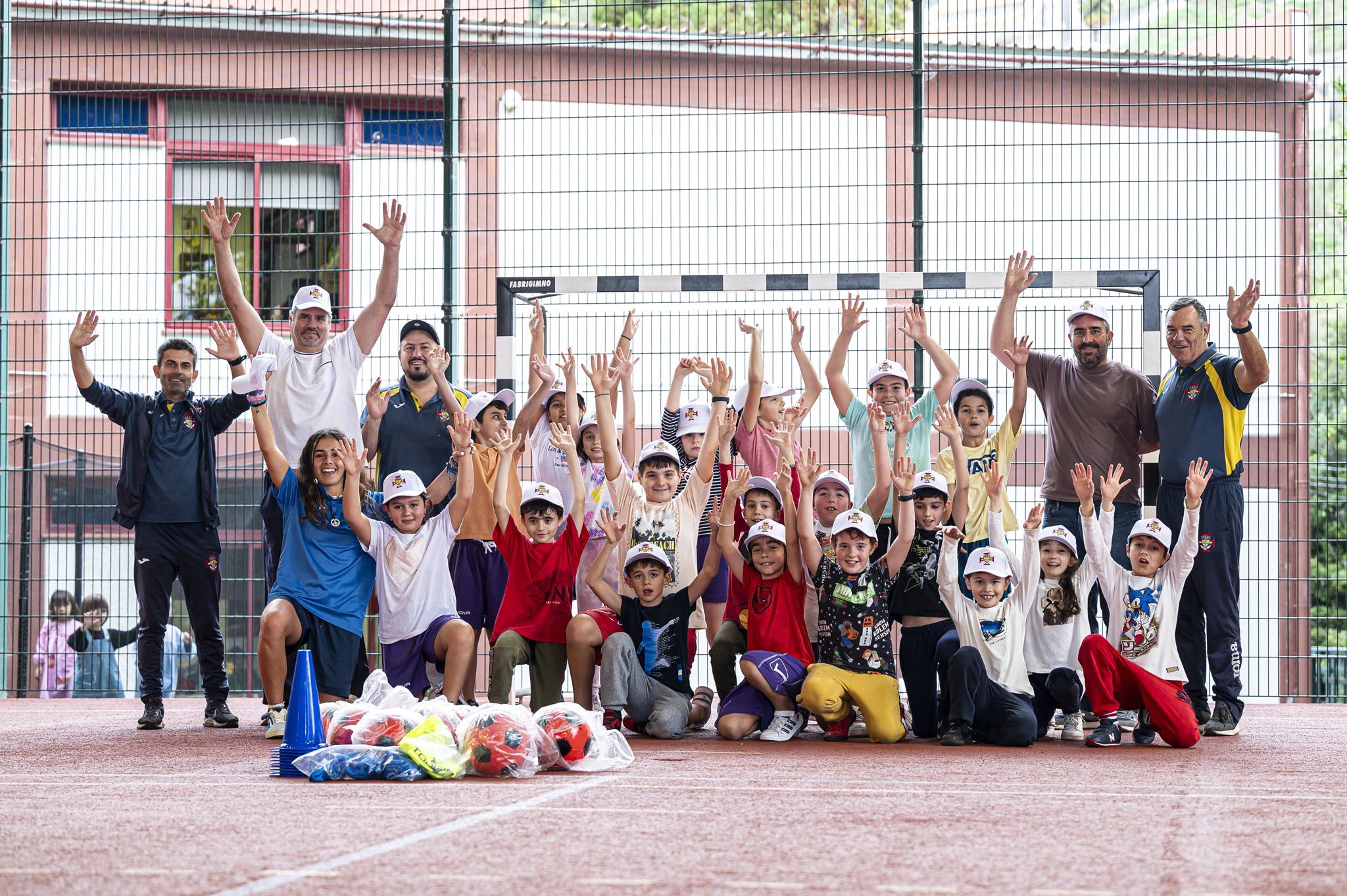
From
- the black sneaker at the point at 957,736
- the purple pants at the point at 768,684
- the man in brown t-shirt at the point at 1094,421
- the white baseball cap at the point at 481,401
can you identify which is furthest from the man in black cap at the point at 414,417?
the man in brown t-shirt at the point at 1094,421

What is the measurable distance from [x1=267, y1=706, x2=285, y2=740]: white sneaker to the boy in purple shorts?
0.51 metres

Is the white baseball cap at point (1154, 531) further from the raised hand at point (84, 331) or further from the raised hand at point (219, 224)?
the raised hand at point (84, 331)

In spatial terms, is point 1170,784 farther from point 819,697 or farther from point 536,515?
point 536,515

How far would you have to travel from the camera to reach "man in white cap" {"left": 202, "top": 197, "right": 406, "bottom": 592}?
6.45 m

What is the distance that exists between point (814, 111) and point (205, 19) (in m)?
4.41

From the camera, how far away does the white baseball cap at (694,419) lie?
7.04 metres

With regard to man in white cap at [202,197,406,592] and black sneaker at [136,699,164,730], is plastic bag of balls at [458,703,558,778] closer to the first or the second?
man in white cap at [202,197,406,592]

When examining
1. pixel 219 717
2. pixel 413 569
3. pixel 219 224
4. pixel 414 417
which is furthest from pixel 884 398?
pixel 219 717

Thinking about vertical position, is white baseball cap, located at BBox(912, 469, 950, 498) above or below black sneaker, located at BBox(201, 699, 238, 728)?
above

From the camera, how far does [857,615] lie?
20.1ft

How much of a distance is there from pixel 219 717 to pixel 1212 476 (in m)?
4.93

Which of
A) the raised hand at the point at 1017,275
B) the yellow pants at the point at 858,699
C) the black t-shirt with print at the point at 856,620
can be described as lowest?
the yellow pants at the point at 858,699

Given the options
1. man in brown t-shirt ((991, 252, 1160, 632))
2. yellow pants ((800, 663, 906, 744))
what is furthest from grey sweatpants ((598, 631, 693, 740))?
man in brown t-shirt ((991, 252, 1160, 632))

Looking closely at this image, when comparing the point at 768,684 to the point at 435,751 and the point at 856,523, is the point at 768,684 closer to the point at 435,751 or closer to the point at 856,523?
the point at 856,523
